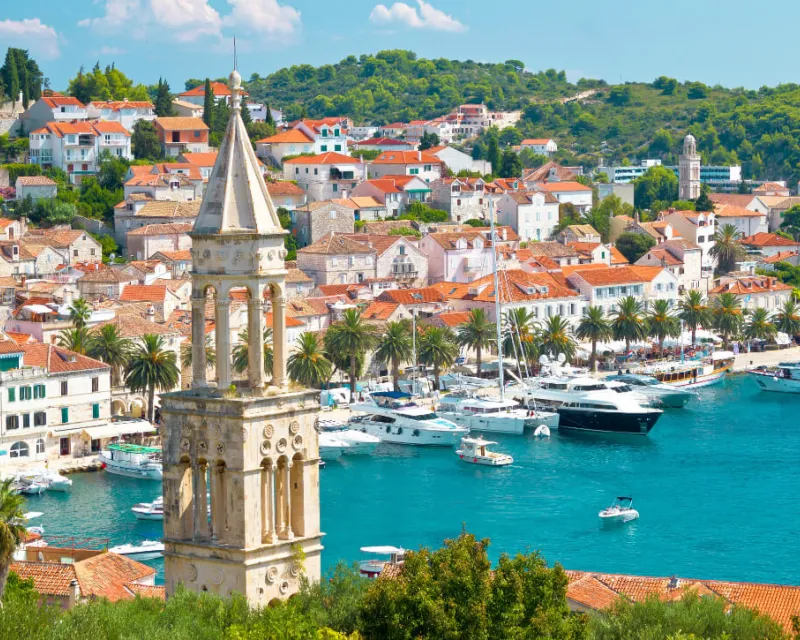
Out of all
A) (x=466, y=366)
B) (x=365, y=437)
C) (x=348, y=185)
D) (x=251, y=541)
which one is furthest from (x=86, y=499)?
(x=348, y=185)

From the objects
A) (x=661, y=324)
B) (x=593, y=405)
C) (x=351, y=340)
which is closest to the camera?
(x=593, y=405)

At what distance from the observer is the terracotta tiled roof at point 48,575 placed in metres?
35.3

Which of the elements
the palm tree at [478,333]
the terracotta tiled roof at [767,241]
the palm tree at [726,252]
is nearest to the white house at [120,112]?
the palm tree at [726,252]

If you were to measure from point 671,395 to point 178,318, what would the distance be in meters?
23.0

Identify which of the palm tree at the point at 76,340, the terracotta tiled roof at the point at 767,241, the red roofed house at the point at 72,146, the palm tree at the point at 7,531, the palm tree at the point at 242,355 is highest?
the red roofed house at the point at 72,146

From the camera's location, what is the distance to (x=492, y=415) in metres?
78.5

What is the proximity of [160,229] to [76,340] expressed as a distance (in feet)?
97.3

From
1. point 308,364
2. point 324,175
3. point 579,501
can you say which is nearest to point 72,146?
point 324,175

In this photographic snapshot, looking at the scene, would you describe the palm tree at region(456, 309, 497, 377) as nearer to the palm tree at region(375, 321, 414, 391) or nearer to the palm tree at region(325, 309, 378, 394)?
the palm tree at region(375, 321, 414, 391)

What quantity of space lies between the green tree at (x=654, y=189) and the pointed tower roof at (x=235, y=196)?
133636mm

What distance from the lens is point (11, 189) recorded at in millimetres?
113312

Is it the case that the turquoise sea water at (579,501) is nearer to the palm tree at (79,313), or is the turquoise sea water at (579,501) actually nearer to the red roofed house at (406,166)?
the palm tree at (79,313)

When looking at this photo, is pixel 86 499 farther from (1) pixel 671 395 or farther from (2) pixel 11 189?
(2) pixel 11 189

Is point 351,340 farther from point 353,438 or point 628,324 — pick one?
point 628,324
